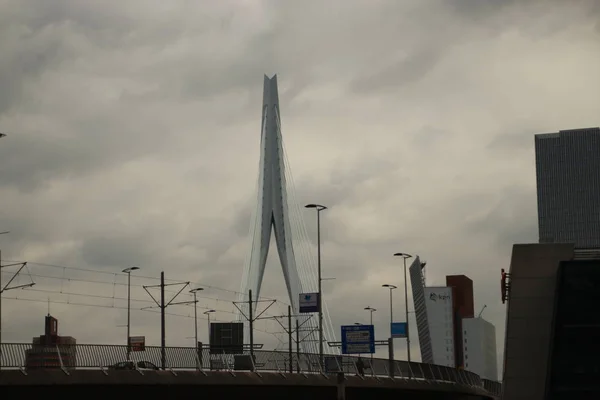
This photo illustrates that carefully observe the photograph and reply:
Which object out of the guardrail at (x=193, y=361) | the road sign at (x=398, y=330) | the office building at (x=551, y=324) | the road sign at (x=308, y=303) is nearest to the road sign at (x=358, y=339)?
the road sign at (x=308, y=303)

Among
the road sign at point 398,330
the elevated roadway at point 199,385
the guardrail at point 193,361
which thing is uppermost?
the road sign at point 398,330

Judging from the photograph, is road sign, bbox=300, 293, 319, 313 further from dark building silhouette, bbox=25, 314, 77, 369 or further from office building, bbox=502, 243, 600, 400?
dark building silhouette, bbox=25, 314, 77, 369

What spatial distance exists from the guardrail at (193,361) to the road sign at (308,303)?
1732 cm

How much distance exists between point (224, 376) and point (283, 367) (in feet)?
33.7

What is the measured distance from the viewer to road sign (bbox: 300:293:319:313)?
87.5 meters

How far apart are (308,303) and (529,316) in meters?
42.0

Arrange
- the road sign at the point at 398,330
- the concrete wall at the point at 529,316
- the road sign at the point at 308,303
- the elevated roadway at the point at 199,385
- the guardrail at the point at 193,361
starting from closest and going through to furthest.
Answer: the elevated roadway at the point at 199,385
the guardrail at the point at 193,361
the concrete wall at the point at 529,316
the road sign at the point at 308,303
the road sign at the point at 398,330

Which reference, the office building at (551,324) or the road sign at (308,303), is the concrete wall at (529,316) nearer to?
the office building at (551,324)

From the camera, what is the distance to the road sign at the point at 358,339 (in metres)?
79.9

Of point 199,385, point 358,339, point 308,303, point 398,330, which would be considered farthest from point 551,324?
point 398,330

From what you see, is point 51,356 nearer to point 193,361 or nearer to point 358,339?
point 193,361

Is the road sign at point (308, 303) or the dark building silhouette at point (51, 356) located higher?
the road sign at point (308, 303)

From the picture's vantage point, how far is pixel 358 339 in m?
80.4

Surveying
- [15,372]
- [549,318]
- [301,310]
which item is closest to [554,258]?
[549,318]
